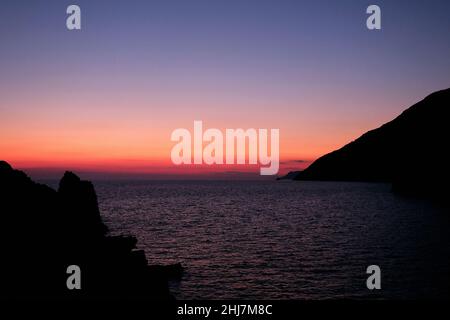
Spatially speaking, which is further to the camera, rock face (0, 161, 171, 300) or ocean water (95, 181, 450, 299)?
ocean water (95, 181, 450, 299)

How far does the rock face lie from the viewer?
21.6 metres

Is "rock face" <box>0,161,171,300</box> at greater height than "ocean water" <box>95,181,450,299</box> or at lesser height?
greater

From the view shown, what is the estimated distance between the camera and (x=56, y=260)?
83.3 ft

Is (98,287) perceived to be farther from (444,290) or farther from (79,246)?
(444,290)

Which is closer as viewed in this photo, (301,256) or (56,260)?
(56,260)

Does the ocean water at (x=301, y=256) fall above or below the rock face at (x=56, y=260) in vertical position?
below

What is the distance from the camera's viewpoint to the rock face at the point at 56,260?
21.6m

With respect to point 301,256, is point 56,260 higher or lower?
higher

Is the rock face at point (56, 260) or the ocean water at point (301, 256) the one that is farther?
the ocean water at point (301, 256)

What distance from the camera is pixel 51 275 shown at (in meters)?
23.3
